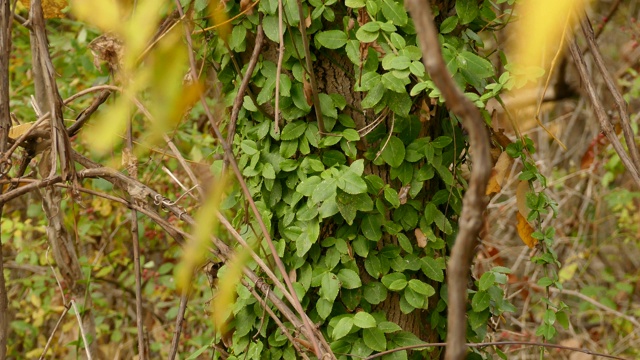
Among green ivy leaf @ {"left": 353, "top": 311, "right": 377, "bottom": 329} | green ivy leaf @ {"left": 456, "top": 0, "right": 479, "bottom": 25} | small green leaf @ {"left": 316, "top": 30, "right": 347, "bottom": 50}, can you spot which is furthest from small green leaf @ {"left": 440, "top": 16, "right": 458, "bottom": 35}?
green ivy leaf @ {"left": 353, "top": 311, "right": 377, "bottom": 329}

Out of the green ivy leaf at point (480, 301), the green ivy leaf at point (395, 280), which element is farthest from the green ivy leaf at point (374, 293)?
the green ivy leaf at point (480, 301)

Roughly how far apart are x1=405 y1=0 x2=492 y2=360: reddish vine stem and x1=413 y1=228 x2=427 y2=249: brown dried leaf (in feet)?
3.68

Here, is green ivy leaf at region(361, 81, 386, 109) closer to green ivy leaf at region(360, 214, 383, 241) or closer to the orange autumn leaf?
green ivy leaf at region(360, 214, 383, 241)

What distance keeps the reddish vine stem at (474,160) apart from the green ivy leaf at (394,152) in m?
1.09

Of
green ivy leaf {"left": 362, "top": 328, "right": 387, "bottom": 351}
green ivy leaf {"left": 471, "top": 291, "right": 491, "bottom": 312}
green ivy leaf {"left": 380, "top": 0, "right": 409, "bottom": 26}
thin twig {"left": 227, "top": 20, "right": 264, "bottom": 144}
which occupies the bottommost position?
green ivy leaf {"left": 471, "top": 291, "right": 491, "bottom": 312}

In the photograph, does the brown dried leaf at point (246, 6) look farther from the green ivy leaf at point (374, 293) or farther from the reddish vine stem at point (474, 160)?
the reddish vine stem at point (474, 160)

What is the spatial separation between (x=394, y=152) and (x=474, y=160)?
1.11 m

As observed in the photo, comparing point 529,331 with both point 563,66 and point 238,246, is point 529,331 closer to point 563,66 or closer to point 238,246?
point 563,66

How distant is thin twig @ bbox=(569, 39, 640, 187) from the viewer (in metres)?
1.64

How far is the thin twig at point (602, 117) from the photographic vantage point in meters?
1.64

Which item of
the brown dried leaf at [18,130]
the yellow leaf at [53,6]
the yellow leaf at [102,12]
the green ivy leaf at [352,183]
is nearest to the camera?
the yellow leaf at [102,12]

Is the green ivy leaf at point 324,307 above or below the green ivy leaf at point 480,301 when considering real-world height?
above

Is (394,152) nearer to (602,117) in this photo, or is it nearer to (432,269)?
(432,269)

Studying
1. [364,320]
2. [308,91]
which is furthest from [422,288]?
[308,91]
